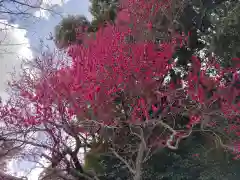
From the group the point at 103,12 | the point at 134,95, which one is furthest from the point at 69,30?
Result: the point at 134,95

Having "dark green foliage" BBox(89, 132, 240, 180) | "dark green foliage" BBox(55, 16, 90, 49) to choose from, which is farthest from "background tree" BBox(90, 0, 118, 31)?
"dark green foliage" BBox(89, 132, 240, 180)

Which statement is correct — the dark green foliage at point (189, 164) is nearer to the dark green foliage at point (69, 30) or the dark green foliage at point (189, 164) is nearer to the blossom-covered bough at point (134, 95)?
the blossom-covered bough at point (134, 95)

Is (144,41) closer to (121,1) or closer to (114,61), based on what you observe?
(114,61)

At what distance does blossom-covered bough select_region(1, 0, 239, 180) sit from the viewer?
24.6 ft

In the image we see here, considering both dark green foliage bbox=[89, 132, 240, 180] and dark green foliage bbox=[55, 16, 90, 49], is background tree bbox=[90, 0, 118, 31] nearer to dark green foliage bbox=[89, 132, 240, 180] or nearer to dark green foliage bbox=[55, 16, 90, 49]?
dark green foliage bbox=[55, 16, 90, 49]

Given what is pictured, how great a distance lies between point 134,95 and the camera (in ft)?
25.5

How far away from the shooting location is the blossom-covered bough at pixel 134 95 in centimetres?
750

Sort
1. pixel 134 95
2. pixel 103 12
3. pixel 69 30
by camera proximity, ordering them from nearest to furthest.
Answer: pixel 134 95 < pixel 103 12 < pixel 69 30

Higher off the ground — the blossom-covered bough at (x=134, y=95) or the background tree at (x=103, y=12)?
the background tree at (x=103, y=12)

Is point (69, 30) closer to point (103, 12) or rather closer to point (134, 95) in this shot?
point (103, 12)

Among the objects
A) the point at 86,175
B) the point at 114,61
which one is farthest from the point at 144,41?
the point at 86,175

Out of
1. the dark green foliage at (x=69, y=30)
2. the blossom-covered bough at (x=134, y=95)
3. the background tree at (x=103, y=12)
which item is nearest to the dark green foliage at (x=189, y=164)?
the blossom-covered bough at (x=134, y=95)

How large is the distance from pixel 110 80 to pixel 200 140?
4651mm

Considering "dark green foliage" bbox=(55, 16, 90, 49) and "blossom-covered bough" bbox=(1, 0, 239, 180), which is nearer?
"blossom-covered bough" bbox=(1, 0, 239, 180)
